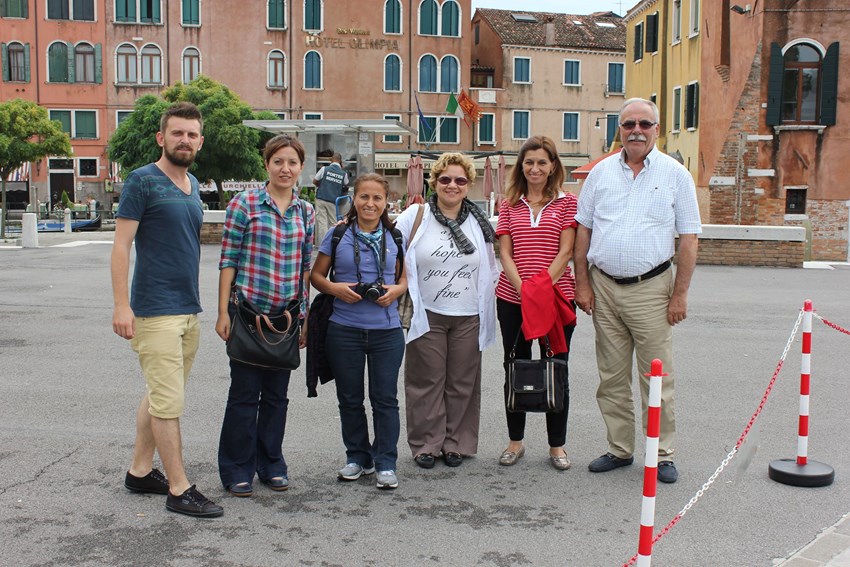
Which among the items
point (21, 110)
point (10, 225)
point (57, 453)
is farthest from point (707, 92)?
point (57, 453)

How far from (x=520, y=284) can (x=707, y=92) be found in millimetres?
28822

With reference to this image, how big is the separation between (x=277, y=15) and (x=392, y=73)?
23.1ft

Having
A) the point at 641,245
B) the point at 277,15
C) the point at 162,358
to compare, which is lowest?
the point at 162,358

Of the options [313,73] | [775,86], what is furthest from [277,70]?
[775,86]

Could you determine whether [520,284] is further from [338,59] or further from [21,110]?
[338,59]

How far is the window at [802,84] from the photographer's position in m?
28.1

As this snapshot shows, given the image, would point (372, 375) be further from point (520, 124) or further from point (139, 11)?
point (520, 124)

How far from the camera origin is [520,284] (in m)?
5.82

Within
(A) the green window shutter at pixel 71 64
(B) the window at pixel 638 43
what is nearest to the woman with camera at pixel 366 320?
(B) the window at pixel 638 43

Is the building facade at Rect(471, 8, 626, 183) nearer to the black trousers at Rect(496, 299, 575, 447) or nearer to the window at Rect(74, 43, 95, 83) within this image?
the window at Rect(74, 43, 95, 83)

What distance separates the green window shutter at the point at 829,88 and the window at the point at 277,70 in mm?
33443

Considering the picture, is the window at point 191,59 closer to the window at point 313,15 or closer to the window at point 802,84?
the window at point 313,15

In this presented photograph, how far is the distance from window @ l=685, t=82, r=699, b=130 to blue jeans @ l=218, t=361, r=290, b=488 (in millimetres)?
30491

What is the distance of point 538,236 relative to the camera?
5.88m
